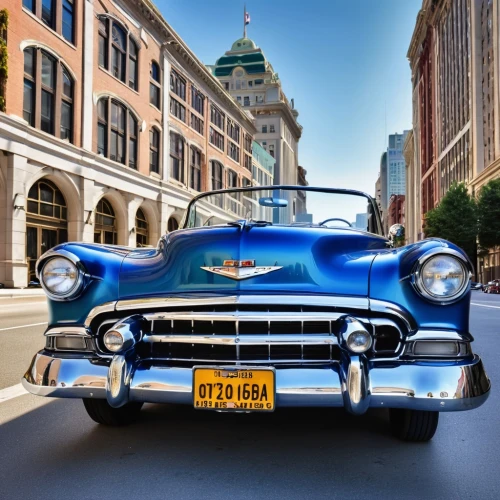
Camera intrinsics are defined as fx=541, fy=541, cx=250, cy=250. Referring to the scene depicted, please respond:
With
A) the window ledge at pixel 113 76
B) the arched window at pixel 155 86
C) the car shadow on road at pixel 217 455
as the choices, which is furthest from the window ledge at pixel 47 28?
the car shadow on road at pixel 217 455

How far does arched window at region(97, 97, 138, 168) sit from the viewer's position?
2764 centimetres

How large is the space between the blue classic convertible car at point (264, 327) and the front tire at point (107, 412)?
500 millimetres

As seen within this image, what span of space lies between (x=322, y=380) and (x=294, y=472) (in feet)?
1.60

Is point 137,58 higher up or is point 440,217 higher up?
point 137,58

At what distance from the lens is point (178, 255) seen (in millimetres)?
2801

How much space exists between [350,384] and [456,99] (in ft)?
A: 226

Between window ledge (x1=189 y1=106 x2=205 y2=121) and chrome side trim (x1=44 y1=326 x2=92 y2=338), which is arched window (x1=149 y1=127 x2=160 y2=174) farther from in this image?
chrome side trim (x1=44 y1=326 x2=92 y2=338)

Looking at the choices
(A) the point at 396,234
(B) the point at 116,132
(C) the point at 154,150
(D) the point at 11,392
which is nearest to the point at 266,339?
(A) the point at 396,234

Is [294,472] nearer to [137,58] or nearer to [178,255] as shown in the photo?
[178,255]

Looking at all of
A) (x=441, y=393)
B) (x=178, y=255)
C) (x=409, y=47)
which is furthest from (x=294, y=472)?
(x=409, y=47)

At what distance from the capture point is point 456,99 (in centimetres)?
6425

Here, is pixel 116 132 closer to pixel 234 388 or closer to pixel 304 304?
pixel 304 304

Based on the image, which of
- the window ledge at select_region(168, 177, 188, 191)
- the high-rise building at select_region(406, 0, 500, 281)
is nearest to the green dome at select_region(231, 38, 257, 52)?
the high-rise building at select_region(406, 0, 500, 281)

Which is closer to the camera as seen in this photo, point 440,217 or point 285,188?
point 285,188
